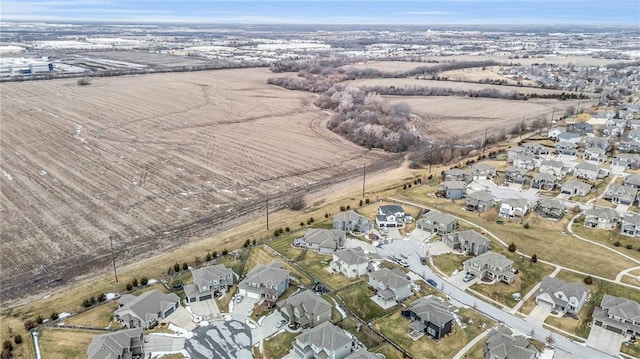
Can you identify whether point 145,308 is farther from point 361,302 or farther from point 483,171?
point 483,171

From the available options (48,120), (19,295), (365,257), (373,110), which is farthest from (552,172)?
(48,120)

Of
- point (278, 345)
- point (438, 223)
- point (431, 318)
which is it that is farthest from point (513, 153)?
point (278, 345)

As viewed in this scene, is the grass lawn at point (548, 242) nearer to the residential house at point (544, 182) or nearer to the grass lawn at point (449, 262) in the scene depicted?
the grass lawn at point (449, 262)

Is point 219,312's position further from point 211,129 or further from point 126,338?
point 211,129

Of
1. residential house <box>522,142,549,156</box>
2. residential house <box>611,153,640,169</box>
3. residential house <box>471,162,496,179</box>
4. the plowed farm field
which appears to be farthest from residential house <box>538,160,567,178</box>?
the plowed farm field

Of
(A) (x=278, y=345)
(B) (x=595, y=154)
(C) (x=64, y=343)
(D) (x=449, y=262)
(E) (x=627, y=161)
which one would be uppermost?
(B) (x=595, y=154)

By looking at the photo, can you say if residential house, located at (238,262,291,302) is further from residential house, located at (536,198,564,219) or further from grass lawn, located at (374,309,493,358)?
residential house, located at (536,198,564,219)
